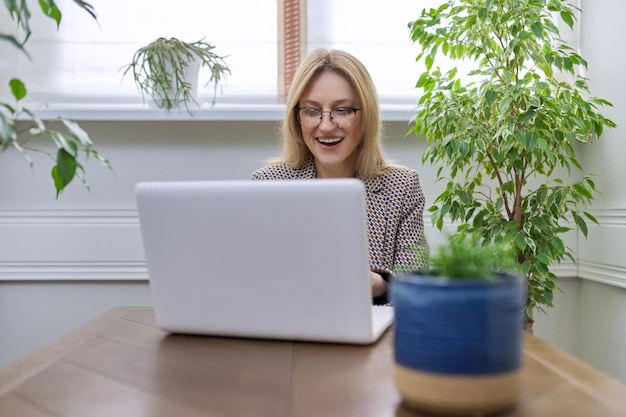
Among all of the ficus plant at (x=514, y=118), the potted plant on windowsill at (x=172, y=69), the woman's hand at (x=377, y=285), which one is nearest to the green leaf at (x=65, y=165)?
the woman's hand at (x=377, y=285)

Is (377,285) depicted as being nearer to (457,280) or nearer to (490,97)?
(490,97)

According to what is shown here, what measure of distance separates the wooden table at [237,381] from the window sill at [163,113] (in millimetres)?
1332

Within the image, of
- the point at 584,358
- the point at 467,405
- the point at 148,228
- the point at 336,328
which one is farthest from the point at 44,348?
the point at 584,358

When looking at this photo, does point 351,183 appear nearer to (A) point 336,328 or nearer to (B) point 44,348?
(A) point 336,328

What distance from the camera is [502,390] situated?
2.17 feet

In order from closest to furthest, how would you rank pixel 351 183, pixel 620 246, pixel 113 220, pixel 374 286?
1. pixel 351 183
2. pixel 374 286
3. pixel 620 246
4. pixel 113 220

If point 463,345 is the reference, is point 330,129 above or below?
above

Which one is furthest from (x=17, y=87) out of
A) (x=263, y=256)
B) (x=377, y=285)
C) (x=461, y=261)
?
(x=377, y=285)

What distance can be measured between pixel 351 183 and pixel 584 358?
191 centimetres

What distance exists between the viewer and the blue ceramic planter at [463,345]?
2.14 ft

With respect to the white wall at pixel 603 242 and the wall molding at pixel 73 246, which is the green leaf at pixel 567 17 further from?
the wall molding at pixel 73 246

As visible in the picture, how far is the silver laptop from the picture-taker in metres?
0.97

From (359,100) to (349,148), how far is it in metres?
0.14

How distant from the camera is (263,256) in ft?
3.33
